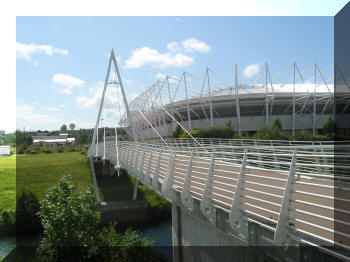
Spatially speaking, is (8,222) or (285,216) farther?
(8,222)

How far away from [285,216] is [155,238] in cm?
2136

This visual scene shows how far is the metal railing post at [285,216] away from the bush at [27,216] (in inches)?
1035

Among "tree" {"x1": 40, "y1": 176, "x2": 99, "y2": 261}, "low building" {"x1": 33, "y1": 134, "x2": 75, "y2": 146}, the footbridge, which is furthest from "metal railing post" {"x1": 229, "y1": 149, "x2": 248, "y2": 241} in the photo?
"low building" {"x1": 33, "y1": 134, "x2": 75, "y2": 146}

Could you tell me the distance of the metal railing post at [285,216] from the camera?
4844mm

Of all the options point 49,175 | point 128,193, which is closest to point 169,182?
point 128,193

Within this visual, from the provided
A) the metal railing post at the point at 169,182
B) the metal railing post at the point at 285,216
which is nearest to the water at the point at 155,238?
the metal railing post at the point at 169,182

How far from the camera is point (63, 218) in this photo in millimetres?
15484

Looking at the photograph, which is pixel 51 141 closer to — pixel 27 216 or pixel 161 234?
pixel 27 216

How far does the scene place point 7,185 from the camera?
146ft

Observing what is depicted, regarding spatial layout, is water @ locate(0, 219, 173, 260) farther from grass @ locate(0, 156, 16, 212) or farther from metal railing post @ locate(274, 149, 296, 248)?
metal railing post @ locate(274, 149, 296, 248)

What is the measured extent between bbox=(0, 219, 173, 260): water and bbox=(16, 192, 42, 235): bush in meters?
1.13

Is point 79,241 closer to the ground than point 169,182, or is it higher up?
closer to the ground

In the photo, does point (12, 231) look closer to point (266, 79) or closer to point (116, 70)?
point (116, 70)

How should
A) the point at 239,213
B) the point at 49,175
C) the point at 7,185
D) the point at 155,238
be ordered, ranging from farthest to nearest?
1. the point at 49,175
2. the point at 7,185
3. the point at 155,238
4. the point at 239,213
